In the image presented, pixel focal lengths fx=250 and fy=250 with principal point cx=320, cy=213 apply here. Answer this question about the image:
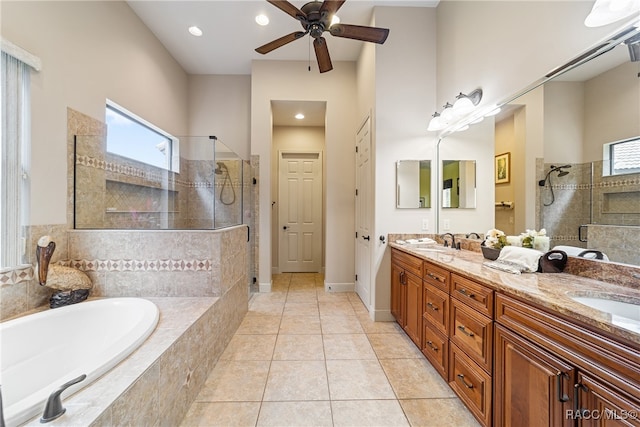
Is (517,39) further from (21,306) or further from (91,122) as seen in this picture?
(21,306)

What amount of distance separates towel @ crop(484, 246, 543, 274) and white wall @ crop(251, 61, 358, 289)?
7.71ft

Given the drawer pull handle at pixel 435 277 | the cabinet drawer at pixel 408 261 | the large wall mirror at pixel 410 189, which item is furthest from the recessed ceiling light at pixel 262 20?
the drawer pull handle at pixel 435 277

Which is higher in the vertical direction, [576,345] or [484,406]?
[576,345]

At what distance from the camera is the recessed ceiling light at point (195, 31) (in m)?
3.17

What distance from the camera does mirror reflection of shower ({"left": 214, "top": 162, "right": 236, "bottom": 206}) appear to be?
2.88m

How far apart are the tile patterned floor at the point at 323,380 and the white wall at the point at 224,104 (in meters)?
2.98

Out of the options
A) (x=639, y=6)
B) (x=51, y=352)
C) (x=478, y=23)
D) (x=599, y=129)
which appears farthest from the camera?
(x=478, y=23)

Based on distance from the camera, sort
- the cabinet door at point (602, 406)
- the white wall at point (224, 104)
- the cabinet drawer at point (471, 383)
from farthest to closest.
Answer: the white wall at point (224, 104) < the cabinet drawer at point (471, 383) < the cabinet door at point (602, 406)

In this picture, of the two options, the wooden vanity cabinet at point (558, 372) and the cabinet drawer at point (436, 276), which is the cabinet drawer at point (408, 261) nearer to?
the cabinet drawer at point (436, 276)

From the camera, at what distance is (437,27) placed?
2781 mm

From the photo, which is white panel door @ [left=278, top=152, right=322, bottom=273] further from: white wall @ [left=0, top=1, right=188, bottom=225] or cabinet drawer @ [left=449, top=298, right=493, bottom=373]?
cabinet drawer @ [left=449, top=298, right=493, bottom=373]

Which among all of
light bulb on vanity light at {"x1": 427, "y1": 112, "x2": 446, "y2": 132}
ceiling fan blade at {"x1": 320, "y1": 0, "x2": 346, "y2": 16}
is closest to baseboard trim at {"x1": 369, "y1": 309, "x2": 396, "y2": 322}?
light bulb on vanity light at {"x1": 427, "y1": 112, "x2": 446, "y2": 132}

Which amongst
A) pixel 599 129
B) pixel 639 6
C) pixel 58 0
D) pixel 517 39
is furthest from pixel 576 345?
pixel 58 0

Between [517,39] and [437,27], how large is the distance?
126 cm
